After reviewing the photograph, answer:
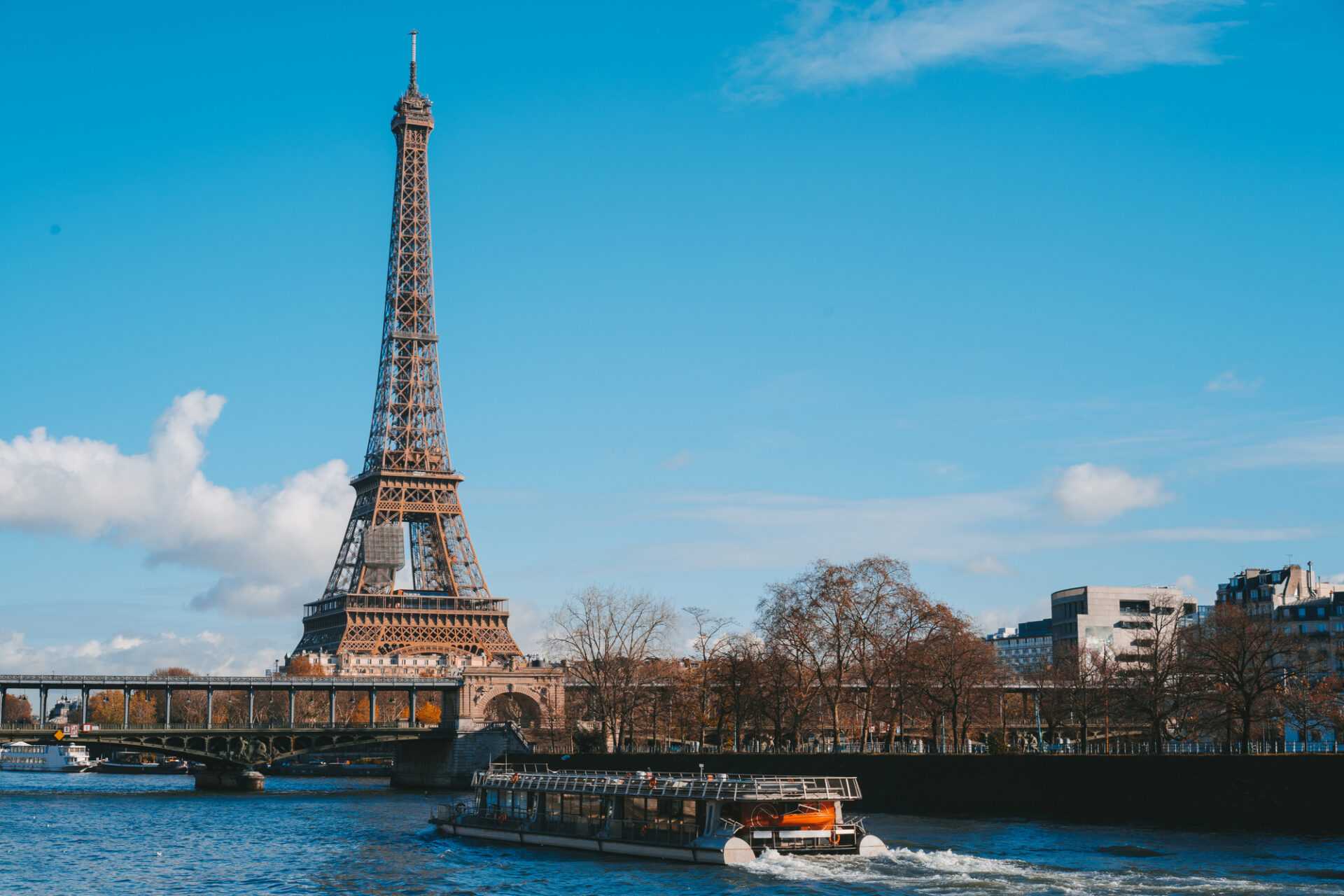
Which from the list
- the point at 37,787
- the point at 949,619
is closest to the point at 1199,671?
the point at 949,619

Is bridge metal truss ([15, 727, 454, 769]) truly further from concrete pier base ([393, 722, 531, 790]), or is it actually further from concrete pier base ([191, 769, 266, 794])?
concrete pier base ([393, 722, 531, 790])

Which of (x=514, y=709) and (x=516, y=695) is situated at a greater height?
(x=516, y=695)

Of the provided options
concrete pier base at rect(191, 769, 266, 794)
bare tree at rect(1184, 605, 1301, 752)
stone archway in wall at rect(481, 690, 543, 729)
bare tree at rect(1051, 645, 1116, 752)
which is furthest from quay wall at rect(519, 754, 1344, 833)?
stone archway in wall at rect(481, 690, 543, 729)

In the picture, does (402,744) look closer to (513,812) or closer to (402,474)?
(402,474)

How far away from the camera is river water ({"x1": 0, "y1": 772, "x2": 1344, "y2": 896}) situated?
53.5 metres

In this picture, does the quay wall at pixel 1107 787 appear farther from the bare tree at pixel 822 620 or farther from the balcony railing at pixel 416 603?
the balcony railing at pixel 416 603

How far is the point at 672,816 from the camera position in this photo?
65.6 m

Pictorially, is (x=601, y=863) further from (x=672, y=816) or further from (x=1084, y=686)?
(x=1084, y=686)

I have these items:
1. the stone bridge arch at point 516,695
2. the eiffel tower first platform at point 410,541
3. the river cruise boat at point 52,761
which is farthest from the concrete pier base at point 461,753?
the river cruise boat at point 52,761

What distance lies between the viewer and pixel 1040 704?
5404 inches

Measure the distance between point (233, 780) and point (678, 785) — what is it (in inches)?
2924

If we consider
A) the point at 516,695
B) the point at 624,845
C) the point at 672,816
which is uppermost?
the point at 516,695

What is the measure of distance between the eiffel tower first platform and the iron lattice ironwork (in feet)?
0.40

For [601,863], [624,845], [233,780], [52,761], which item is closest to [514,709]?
[233,780]
